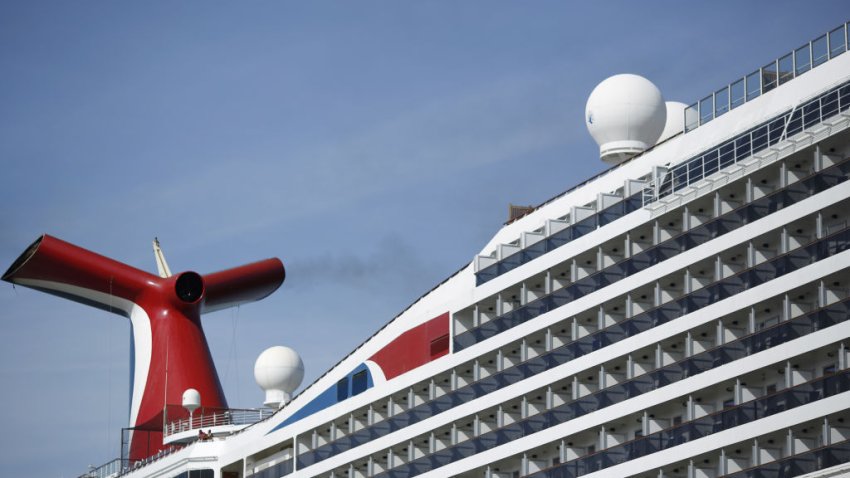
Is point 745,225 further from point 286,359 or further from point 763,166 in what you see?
point 286,359

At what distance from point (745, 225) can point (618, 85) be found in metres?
9.00

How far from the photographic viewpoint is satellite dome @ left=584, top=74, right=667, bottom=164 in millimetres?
42938

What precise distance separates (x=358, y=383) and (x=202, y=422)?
10310 mm

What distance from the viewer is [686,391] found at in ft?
115

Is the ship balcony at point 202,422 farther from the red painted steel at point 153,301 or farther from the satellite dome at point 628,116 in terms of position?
the satellite dome at point 628,116

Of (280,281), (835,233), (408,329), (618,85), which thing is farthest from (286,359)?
(835,233)

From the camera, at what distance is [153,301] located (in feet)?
200

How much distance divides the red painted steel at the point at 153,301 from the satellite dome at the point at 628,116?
2233cm

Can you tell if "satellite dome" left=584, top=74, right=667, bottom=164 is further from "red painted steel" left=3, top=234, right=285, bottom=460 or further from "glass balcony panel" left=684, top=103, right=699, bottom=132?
"red painted steel" left=3, top=234, right=285, bottom=460

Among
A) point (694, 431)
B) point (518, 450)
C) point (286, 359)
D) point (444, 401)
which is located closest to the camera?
point (694, 431)

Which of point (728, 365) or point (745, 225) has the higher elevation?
point (745, 225)

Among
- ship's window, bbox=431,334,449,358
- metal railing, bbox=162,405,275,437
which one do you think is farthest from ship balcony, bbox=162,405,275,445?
ship's window, bbox=431,334,449,358

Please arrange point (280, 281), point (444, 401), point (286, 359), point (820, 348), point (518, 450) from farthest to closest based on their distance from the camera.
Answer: point (280, 281) → point (286, 359) → point (444, 401) → point (518, 450) → point (820, 348)

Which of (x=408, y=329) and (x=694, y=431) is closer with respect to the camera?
(x=694, y=431)
